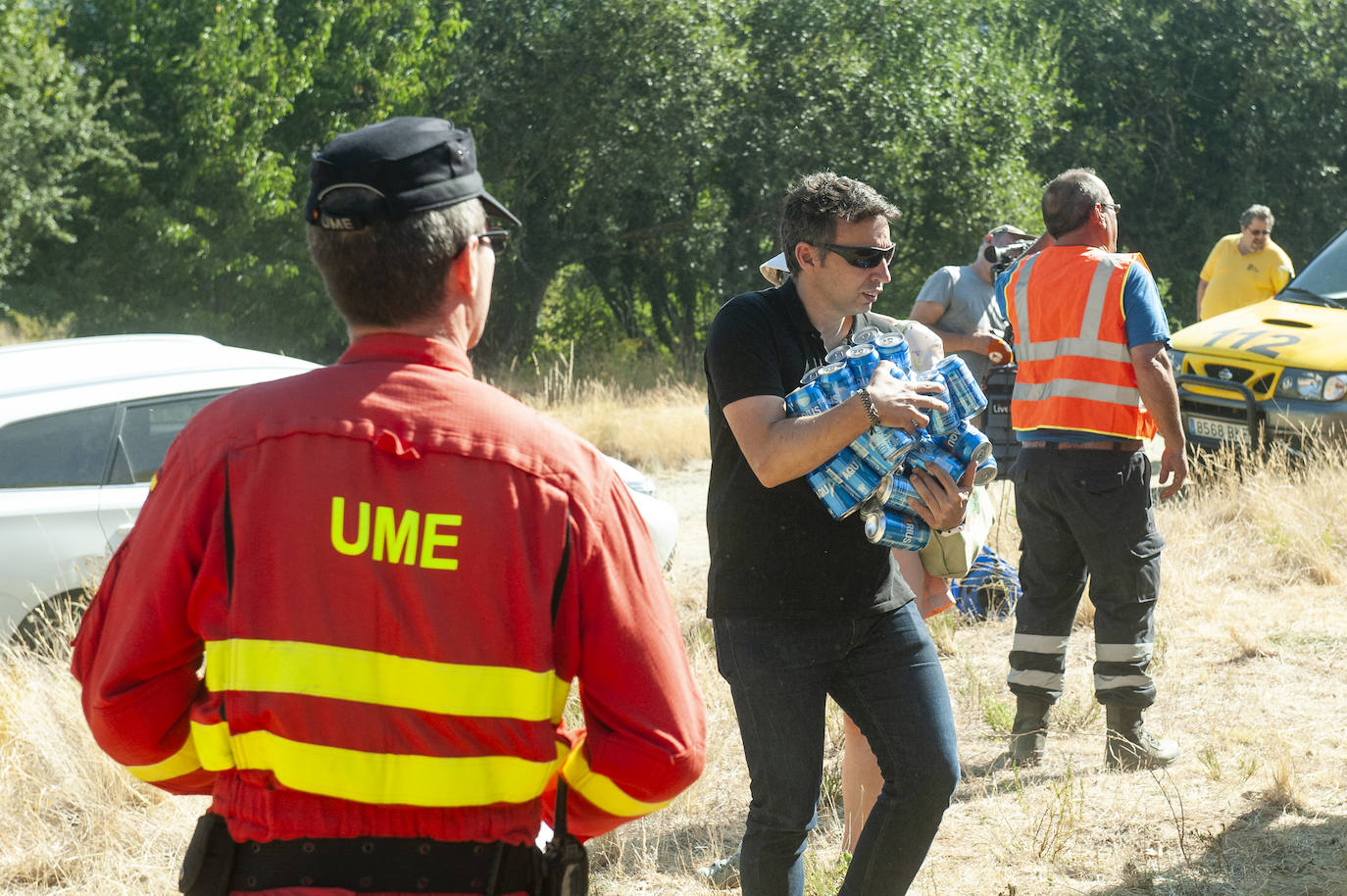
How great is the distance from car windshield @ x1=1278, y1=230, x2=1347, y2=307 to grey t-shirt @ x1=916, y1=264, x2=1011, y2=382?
3.58 m

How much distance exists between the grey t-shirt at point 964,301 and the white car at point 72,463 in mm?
3255

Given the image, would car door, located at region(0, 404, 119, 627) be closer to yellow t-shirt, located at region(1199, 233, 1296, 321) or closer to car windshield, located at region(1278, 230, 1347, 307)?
car windshield, located at region(1278, 230, 1347, 307)

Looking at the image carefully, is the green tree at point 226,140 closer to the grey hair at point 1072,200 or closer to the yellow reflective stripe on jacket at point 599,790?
the grey hair at point 1072,200

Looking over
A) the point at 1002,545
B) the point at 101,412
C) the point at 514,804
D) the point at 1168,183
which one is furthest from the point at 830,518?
the point at 1168,183

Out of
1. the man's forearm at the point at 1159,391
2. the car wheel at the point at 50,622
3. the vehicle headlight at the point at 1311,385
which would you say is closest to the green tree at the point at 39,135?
the car wheel at the point at 50,622

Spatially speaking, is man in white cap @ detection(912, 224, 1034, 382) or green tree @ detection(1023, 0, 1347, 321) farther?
green tree @ detection(1023, 0, 1347, 321)

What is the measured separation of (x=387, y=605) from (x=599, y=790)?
1.21ft

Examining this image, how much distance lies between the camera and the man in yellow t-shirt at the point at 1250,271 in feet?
33.9

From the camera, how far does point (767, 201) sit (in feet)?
64.4

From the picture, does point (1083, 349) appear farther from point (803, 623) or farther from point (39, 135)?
point (39, 135)

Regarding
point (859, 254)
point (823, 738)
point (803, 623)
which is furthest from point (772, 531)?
point (859, 254)

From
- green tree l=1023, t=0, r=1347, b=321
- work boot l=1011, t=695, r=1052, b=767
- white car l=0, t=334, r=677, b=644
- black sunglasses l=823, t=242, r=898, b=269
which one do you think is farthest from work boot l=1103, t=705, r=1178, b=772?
green tree l=1023, t=0, r=1347, b=321

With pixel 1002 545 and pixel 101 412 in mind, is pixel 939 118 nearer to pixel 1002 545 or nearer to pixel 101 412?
pixel 1002 545

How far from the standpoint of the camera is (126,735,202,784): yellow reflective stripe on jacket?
166 centimetres
